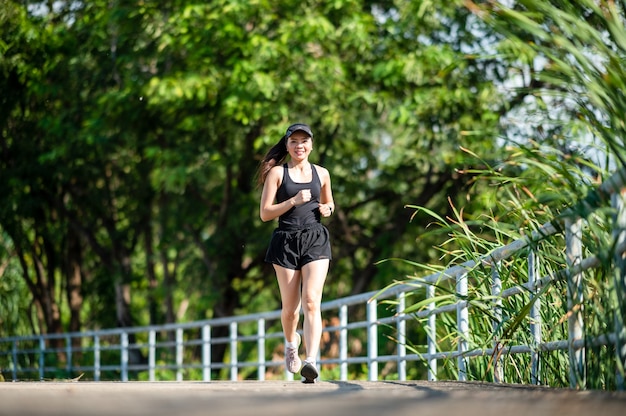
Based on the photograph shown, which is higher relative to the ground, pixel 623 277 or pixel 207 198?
pixel 207 198

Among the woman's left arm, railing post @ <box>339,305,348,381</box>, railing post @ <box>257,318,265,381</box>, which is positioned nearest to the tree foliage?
railing post @ <box>257,318,265,381</box>

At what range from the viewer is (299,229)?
7.48 m

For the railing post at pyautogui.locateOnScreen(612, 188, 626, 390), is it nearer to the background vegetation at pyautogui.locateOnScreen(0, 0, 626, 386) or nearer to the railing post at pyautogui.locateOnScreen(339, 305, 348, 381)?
the railing post at pyautogui.locateOnScreen(339, 305, 348, 381)

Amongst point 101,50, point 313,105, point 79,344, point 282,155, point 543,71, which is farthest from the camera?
point 79,344

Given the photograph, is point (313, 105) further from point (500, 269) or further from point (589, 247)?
point (589, 247)

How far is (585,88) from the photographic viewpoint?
436 cm

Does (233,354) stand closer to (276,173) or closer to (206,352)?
(206,352)

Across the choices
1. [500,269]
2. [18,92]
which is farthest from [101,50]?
[500,269]

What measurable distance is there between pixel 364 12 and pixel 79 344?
32.7 ft

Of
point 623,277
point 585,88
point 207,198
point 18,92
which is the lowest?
point 623,277

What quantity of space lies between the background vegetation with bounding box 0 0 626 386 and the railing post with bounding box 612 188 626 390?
26.4ft

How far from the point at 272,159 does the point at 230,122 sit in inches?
322

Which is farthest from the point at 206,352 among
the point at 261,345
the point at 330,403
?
the point at 330,403

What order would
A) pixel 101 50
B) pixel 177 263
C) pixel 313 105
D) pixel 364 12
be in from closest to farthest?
1. pixel 313 105
2. pixel 364 12
3. pixel 101 50
4. pixel 177 263
